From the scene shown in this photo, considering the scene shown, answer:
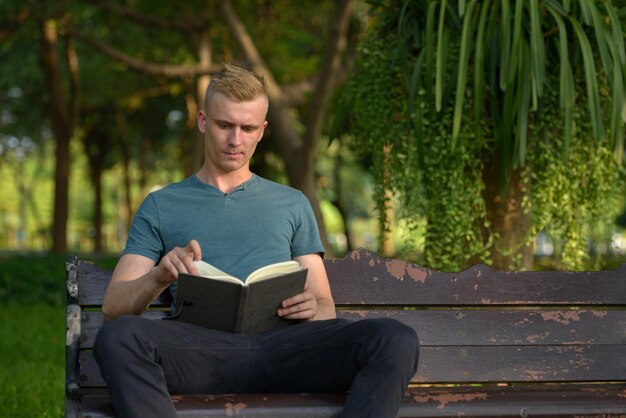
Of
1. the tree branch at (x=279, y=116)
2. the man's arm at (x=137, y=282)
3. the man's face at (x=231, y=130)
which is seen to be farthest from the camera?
the tree branch at (x=279, y=116)

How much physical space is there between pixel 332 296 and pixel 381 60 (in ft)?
5.54

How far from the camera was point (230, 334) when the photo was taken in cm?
311

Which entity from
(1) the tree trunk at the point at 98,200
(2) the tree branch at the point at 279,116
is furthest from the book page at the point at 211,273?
(1) the tree trunk at the point at 98,200

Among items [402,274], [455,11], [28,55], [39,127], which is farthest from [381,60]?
[39,127]

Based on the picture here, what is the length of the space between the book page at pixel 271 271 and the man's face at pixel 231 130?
1.57 ft

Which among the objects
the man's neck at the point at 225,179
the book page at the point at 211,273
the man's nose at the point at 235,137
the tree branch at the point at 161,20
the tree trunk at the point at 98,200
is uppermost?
the tree branch at the point at 161,20

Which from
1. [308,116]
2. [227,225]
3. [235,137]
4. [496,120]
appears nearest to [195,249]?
[227,225]

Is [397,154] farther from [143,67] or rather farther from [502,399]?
[143,67]

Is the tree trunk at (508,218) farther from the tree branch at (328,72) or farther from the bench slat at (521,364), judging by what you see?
the tree branch at (328,72)

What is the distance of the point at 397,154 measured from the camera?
4.77 m

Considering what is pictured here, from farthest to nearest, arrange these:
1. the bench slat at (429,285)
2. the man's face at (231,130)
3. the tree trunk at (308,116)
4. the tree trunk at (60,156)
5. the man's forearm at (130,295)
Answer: the tree trunk at (60,156)
the tree trunk at (308,116)
the bench slat at (429,285)
the man's face at (231,130)
the man's forearm at (130,295)

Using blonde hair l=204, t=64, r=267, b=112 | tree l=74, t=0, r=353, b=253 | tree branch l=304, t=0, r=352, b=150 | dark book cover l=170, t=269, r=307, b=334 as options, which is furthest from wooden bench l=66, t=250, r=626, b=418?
tree branch l=304, t=0, r=352, b=150

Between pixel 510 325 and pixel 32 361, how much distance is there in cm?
441

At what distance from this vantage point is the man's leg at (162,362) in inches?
110
